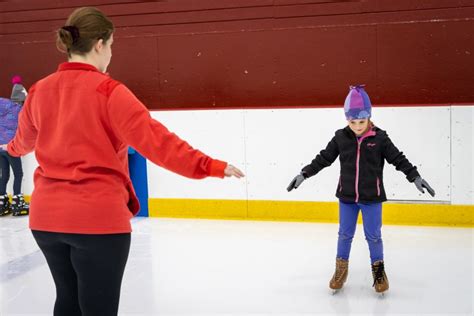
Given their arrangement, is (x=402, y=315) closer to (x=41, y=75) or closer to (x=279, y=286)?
(x=279, y=286)

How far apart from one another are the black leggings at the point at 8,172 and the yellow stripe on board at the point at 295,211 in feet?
4.94

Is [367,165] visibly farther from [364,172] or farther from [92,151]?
[92,151]

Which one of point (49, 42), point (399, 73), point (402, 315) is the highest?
point (49, 42)

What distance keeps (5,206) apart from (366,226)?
452 cm

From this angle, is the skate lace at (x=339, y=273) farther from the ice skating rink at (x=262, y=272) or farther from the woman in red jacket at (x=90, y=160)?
the woman in red jacket at (x=90, y=160)

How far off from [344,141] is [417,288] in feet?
3.38

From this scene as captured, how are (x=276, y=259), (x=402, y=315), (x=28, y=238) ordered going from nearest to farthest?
(x=402, y=315), (x=276, y=259), (x=28, y=238)

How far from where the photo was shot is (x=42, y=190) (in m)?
1.93

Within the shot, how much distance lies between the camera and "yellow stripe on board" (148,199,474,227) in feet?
18.8

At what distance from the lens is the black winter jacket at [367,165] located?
3818mm

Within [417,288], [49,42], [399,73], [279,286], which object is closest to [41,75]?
[49,42]

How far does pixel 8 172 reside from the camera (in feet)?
22.7

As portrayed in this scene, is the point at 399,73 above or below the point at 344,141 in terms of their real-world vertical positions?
above

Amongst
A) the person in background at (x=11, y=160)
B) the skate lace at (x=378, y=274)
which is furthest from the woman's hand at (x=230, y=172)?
the person in background at (x=11, y=160)
